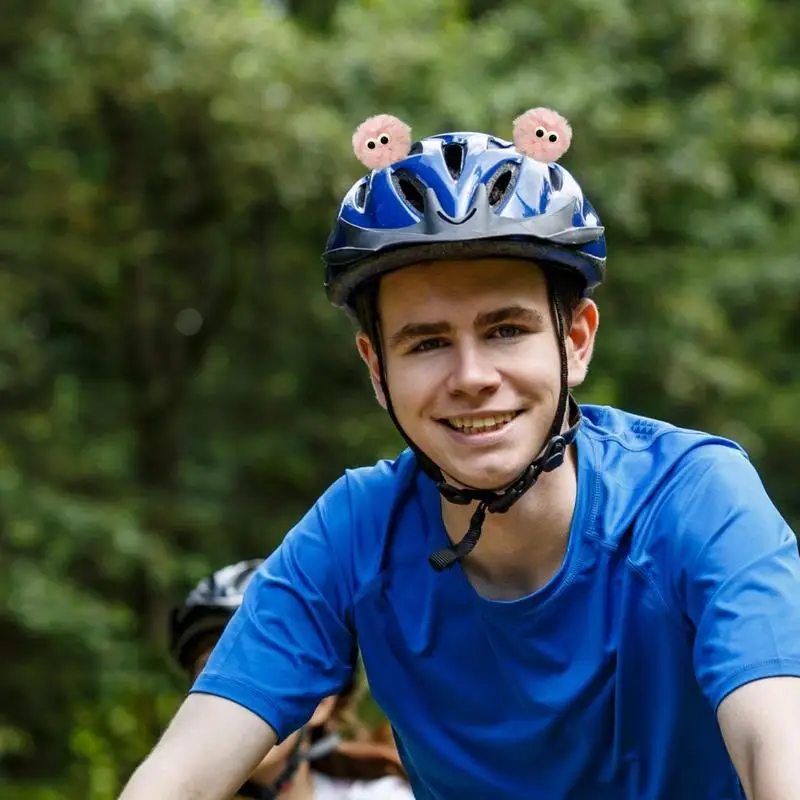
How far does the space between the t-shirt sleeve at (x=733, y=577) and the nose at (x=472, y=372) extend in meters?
0.41

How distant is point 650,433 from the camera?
2.97 metres

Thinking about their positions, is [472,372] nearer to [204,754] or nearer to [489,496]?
[489,496]

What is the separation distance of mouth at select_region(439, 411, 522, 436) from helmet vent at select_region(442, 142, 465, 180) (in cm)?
54

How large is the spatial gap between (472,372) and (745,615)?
688mm

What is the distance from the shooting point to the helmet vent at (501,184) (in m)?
2.94

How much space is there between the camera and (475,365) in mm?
2736

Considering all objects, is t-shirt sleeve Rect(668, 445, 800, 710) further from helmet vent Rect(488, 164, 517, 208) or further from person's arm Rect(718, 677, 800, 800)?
helmet vent Rect(488, 164, 517, 208)

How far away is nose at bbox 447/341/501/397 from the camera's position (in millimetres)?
2732

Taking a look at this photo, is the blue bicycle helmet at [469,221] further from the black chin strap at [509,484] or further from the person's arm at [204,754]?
the person's arm at [204,754]

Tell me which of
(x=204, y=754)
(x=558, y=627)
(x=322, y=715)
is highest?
(x=558, y=627)

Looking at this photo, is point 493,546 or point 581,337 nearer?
point 493,546

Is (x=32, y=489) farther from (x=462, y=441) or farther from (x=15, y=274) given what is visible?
(x=462, y=441)

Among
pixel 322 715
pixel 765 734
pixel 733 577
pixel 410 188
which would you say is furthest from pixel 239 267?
pixel 765 734

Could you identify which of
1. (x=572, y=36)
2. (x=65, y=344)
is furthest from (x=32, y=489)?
(x=572, y=36)
